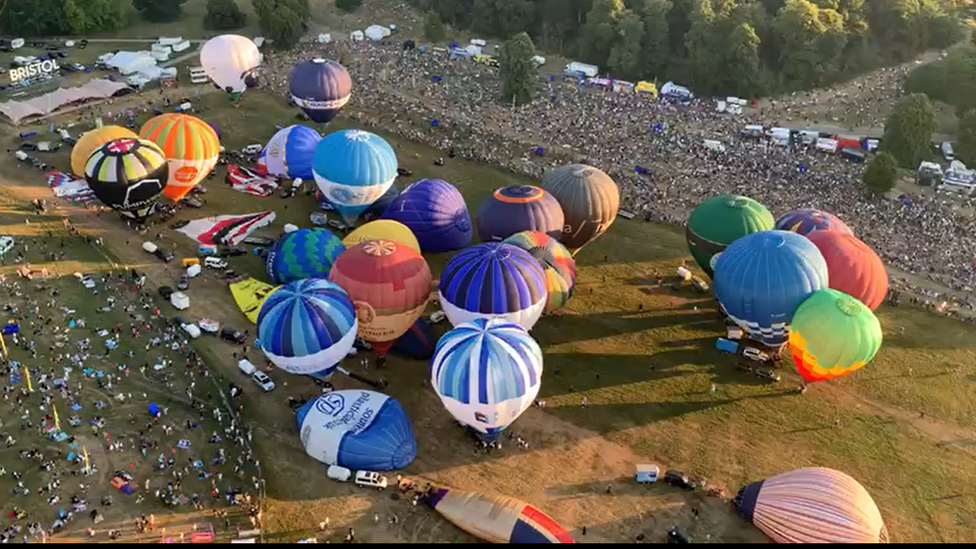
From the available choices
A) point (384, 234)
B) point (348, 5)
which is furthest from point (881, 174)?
point (348, 5)

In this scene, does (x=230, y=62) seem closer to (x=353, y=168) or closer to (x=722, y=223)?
(x=353, y=168)

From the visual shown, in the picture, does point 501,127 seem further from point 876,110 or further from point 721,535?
point 721,535

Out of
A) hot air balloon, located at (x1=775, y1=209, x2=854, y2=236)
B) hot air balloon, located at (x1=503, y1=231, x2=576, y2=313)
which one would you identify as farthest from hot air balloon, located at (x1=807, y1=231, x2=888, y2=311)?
hot air balloon, located at (x1=503, y1=231, x2=576, y2=313)

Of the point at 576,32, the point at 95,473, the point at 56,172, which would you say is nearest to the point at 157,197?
the point at 56,172

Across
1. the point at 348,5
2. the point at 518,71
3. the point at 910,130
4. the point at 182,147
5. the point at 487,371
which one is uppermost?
the point at 910,130

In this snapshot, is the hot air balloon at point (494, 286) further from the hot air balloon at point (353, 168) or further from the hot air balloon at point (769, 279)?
the hot air balloon at point (353, 168)

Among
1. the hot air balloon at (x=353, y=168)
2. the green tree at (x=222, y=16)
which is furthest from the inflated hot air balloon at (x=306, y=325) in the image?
the green tree at (x=222, y=16)

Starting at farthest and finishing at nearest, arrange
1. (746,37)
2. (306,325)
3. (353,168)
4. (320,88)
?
(746,37) < (320,88) < (353,168) < (306,325)
